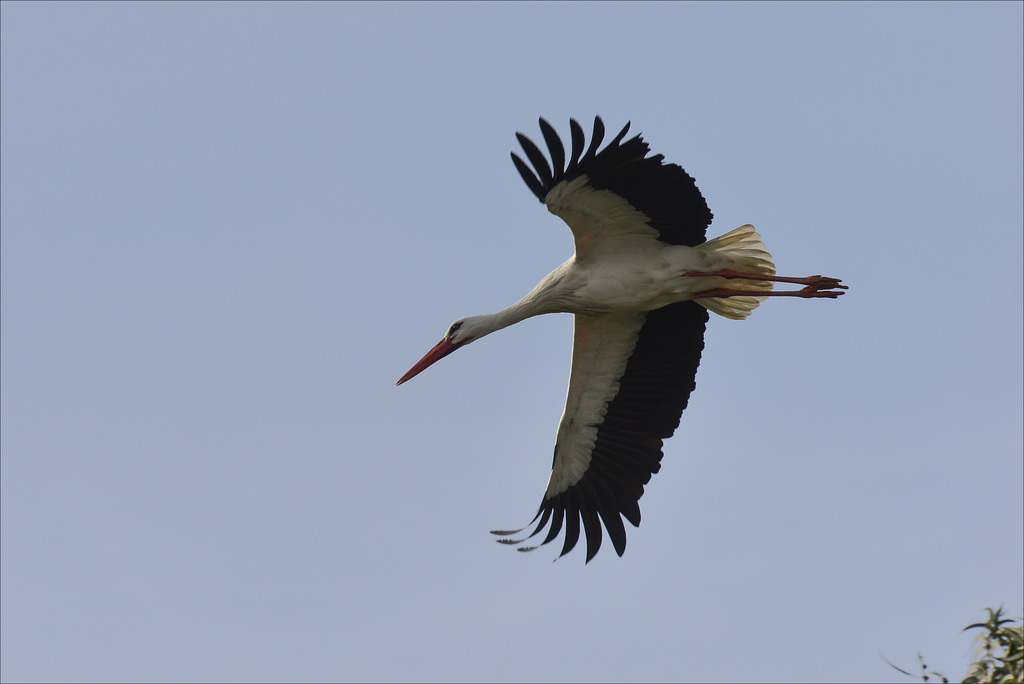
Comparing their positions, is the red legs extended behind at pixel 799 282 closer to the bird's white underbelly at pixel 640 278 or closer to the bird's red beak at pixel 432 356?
the bird's white underbelly at pixel 640 278

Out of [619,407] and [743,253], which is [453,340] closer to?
[619,407]

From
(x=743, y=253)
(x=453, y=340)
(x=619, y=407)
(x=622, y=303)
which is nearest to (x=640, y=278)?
(x=622, y=303)

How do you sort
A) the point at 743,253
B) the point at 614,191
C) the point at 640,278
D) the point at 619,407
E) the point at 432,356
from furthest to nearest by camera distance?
the point at 432,356 < the point at 619,407 < the point at 743,253 < the point at 640,278 < the point at 614,191

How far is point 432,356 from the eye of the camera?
9.18 m

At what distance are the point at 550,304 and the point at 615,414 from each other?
1091 mm

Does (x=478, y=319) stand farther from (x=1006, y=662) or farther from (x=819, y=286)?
(x=1006, y=662)

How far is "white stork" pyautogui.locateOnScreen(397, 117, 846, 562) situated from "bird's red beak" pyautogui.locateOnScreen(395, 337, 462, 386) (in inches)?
0.4

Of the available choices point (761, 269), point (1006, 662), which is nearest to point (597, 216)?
point (761, 269)

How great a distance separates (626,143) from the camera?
701 centimetres

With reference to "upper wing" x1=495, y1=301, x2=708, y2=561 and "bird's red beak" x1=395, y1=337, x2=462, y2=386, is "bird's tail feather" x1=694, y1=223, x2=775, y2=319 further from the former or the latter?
"bird's red beak" x1=395, y1=337, x2=462, y2=386

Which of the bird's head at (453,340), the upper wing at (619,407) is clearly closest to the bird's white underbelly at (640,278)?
the upper wing at (619,407)

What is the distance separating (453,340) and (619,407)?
1.33 metres

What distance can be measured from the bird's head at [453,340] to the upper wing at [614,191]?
1.23 metres

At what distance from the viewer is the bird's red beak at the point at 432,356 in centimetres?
909
